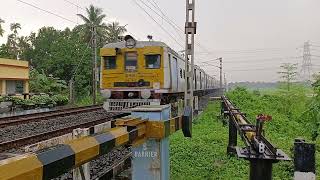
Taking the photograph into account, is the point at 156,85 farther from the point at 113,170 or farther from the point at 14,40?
the point at 14,40

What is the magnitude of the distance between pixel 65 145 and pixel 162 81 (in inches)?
423

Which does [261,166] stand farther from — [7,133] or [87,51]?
[87,51]

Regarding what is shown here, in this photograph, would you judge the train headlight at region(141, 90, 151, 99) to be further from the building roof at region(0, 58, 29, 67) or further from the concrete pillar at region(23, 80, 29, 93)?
the concrete pillar at region(23, 80, 29, 93)

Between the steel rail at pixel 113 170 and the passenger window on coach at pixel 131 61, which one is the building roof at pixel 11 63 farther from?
the steel rail at pixel 113 170

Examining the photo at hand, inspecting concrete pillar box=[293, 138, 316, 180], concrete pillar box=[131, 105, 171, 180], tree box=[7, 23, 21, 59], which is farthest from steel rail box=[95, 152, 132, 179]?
→ tree box=[7, 23, 21, 59]

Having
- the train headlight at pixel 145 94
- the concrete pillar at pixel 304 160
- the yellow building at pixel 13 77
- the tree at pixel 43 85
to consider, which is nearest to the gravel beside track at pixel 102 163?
the concrete pillar at pixel 304 160

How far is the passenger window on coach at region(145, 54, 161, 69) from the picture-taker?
12.7 metres

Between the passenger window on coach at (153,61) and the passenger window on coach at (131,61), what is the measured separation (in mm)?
496

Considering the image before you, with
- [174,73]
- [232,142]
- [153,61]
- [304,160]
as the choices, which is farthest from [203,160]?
[174,73]

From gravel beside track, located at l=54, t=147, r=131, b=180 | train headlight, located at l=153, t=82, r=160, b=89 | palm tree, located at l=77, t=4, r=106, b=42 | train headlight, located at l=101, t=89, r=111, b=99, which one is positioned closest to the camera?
gravel beside track, located at l=54, t=147, r=131, b=180

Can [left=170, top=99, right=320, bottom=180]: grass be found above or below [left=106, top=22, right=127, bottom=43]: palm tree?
below

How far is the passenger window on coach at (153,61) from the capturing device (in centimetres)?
1271

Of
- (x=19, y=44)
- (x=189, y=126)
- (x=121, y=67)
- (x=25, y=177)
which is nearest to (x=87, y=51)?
(x=19, y=44)

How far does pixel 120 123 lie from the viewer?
9.20 ft
